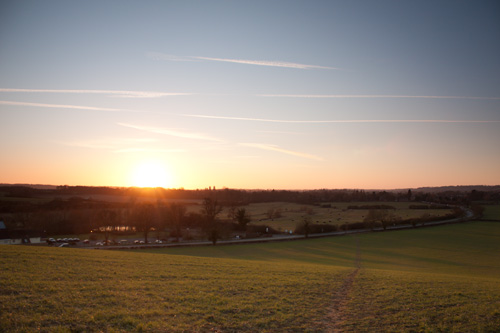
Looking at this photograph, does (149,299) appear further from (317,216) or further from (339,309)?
(317,216)

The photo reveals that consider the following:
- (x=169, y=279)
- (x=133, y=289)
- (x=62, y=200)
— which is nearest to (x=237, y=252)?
(x=169, y=279)

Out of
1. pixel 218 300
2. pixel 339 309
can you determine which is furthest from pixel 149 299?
pixel 339 309

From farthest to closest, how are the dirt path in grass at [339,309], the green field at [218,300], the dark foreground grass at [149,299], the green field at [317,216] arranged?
the green field at [317,216] < the dirt path in grass at [339,309] < the green field at [218,300] < the dark foreground grass at [149,299]

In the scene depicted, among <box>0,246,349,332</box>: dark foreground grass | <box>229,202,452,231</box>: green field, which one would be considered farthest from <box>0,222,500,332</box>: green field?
<box>229,202,452,231</box>: green field

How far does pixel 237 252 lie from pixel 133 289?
36345 millimetres

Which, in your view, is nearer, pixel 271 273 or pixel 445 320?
pixel 445 320

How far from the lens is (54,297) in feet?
41.9

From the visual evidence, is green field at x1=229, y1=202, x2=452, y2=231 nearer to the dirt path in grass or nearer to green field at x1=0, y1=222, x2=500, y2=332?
green field at x1=0, y1=222, x2=500, y2=332

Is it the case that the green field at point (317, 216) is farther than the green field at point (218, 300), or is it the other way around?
the green field at point (317, 216)

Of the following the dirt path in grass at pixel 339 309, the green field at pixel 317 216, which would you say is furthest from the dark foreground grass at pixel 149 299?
the green field at pixel 317 216

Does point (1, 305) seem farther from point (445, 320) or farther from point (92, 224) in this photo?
point (92, 224)

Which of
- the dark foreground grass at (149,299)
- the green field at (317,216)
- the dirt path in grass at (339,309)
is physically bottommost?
the green field at (317,216)

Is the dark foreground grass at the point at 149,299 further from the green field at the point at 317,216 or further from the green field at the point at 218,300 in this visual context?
the green field at the point at 317,216

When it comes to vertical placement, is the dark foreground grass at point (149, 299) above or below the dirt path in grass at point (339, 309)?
above
